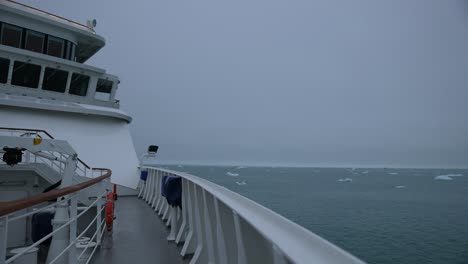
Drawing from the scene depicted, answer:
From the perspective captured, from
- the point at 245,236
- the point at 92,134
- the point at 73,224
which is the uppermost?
the point at 92,134

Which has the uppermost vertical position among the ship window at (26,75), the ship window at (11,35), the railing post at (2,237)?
the ship window at (11,35)

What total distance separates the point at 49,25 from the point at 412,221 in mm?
35758

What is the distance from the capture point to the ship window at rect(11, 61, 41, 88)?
11.6 metres

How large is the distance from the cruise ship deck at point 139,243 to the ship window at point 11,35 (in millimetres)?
9027

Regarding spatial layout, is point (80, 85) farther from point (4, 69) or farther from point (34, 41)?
point (4, 69)

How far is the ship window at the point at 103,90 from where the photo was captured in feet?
45.6

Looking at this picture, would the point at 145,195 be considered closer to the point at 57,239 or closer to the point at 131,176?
the point at 131,176

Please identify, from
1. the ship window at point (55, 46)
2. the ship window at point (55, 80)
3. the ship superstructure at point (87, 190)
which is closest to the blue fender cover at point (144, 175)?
the ship superstructure at point (87, 190)

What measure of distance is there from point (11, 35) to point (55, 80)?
245cm

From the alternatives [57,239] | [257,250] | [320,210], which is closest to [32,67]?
[57,239]

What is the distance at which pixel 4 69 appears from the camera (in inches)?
442

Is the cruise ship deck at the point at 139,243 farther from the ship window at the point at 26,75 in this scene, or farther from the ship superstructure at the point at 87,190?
the ship window at the point at 26,75

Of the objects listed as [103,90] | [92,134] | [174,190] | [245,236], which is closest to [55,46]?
[103,90]

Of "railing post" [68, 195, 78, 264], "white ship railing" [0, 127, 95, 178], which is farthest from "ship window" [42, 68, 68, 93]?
"railing post" [68, 195, 78, 264]
